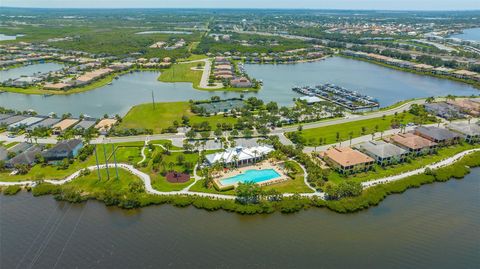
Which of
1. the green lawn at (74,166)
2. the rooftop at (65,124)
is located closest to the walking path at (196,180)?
the green lawn at (74,166)

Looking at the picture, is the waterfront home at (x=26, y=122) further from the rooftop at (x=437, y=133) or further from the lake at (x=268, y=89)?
the rooftop at (x=437, y=133)

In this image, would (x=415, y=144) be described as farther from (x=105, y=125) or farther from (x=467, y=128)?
(x=105, y=125)

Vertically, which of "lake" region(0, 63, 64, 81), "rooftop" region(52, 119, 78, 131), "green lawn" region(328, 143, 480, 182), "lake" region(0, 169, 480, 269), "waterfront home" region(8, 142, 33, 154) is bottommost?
"lake" region(0, 169, 480, 269)

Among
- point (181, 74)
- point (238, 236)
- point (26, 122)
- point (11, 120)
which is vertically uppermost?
point (181, 74)

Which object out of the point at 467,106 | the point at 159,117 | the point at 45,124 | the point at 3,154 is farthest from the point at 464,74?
the point at 3,154

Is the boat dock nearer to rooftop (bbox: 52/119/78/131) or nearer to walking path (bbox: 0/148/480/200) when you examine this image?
walking path (bbox: 0/148/480/200)

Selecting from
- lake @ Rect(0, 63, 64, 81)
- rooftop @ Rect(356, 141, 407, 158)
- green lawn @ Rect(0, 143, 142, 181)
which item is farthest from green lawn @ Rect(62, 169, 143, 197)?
lake @ Rect(0, 63, 64, 81)
